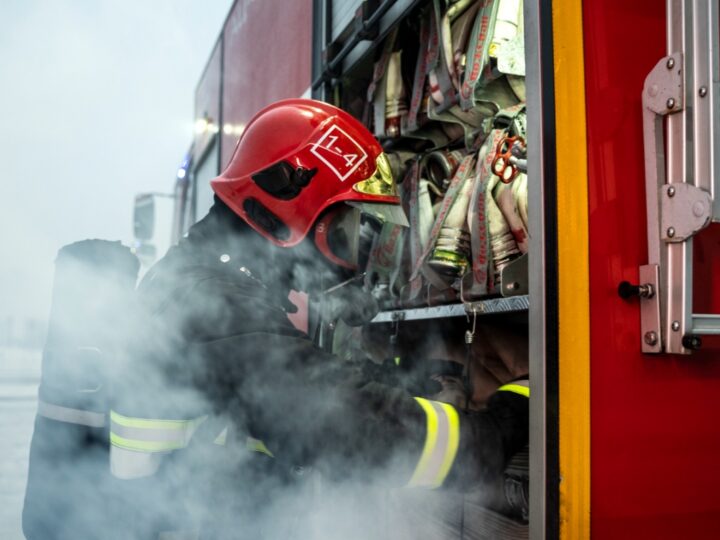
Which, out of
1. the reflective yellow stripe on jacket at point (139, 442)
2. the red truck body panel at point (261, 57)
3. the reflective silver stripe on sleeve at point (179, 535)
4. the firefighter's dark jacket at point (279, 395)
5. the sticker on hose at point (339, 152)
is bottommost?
the reflective silver stripe on sleeve at point (179, 535)

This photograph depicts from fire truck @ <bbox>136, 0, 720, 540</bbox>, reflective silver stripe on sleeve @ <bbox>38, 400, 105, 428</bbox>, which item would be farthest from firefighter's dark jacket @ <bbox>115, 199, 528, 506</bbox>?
fire truck @ <bbox>136, 0, 720, 540</bbox>

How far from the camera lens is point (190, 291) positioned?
147cm

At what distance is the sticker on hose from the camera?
1.86 m

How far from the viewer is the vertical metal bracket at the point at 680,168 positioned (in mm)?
1054

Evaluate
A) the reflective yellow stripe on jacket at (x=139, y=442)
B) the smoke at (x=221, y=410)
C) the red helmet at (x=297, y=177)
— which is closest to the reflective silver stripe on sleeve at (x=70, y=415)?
the smoke at (x=221, y=410)

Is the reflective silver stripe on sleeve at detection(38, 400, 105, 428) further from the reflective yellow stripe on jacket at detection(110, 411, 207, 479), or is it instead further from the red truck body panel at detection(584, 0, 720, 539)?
the red truck body panel at detection(584, 0, 720, 539)

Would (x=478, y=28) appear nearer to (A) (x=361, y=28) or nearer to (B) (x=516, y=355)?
(A) (x=361, y=28)

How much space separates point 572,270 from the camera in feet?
3.57

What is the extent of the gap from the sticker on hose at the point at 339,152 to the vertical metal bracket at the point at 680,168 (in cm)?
93

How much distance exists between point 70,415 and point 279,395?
2.04 ft

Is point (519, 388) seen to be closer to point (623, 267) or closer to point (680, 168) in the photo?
point (623, 267)

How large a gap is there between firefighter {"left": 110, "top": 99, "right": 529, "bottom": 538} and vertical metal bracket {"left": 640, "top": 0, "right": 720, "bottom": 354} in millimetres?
473

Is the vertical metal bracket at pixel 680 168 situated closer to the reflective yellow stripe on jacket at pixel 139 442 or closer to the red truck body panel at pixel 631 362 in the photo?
the red truck body panel at pixel 631 362

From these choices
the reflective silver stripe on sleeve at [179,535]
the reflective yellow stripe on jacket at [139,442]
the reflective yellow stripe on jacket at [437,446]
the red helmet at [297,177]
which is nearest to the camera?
the reflective yellow stripe on jacket at [437,446]
